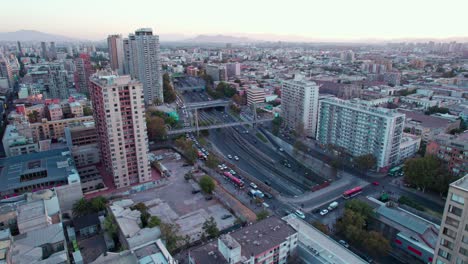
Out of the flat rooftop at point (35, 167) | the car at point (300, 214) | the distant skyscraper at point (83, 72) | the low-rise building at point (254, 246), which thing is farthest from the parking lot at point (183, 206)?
the distant skyscraper at point (83, 72)

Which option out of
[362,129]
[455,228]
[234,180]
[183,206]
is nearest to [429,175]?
[362,129]

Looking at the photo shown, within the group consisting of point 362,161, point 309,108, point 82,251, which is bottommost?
point 82,251

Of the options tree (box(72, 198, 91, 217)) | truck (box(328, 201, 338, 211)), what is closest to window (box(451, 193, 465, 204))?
truck (box(328, 201, 338, 211))

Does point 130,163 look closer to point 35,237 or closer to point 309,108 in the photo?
point 35,237

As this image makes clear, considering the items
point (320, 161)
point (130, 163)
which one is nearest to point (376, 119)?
point (320, 161)

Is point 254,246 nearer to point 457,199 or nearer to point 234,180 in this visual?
point 457,199

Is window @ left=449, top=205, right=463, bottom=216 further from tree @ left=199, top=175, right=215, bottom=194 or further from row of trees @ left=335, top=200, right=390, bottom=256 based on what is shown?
tree @ left=199, top=175, right=215, bottom=194
